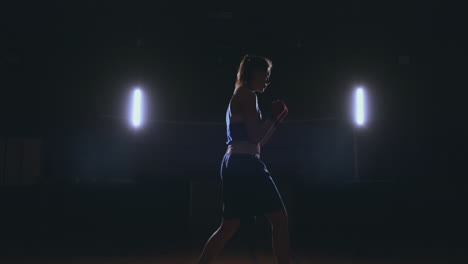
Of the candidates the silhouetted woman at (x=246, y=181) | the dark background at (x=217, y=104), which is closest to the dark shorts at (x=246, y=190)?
the silhouetted woman at (x=246, y=181)

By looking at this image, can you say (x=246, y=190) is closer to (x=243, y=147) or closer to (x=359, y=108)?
(x=243, y=147)

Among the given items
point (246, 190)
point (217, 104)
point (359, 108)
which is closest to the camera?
point (246, 190)

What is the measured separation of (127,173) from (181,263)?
157 inches

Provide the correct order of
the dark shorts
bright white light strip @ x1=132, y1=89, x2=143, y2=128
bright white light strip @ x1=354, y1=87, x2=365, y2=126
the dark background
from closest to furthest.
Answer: the dark shorts, the dark background, bright white light strip @ x1=354, y1=87, x2=365, y2=126, bright white light strip @ x1=132, y1=89, x2=143, y2=128

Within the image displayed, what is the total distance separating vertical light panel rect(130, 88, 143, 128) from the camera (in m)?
6.26

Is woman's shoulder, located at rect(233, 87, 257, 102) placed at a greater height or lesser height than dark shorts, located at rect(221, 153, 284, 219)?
greater

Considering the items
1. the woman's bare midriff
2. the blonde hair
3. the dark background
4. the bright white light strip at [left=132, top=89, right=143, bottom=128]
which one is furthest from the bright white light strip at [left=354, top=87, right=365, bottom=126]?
the woman's bare midriff

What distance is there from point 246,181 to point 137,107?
16.8 feet

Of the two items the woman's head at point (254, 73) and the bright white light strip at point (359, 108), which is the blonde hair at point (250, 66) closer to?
the woman's head at point (254, 73)

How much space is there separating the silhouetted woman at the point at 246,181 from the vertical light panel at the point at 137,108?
5.01m

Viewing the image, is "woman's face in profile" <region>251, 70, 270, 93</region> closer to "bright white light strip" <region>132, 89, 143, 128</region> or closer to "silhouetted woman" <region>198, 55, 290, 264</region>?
"silhouetted woman" <region>198, 55, 290, 264</region>

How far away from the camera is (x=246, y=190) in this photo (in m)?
1.49

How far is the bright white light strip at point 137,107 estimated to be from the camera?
626 centimetres

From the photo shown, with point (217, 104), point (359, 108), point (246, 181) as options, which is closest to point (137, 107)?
point (217, 104)
